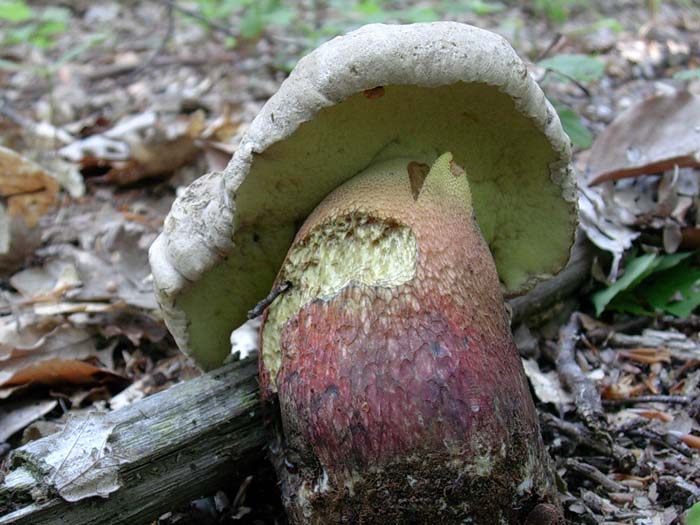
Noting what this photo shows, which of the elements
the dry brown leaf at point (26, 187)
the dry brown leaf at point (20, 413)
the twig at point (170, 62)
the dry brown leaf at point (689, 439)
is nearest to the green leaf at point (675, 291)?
the dry brown leaf at point (689, 439)

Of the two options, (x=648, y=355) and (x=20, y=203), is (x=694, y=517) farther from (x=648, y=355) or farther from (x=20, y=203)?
(x=20, y=203)

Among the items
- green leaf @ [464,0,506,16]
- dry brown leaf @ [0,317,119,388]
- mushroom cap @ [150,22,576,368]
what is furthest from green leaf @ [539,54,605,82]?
green leaf @ [464,0,506,16]

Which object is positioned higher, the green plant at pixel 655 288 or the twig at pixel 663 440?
the green plant at pixel 655 288

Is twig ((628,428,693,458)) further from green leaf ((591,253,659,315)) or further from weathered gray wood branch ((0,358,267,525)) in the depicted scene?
weathered gray wood branch ((0,358,267,525))

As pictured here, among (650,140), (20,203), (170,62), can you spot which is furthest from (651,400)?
(170,62)

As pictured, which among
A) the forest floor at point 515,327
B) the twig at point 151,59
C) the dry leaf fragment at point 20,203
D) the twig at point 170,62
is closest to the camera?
the forest floor at point 515,327

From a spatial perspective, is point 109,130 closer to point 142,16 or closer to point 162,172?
point 162,172

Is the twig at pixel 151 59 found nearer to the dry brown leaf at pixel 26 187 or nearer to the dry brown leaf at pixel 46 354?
the dry brown leaf at pixel 26 187
